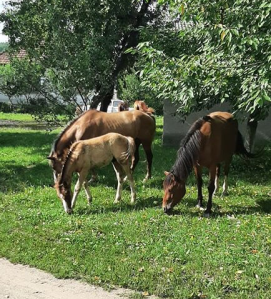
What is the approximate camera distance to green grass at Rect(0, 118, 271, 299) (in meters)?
4.66

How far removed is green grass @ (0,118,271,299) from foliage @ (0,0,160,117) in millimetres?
3776

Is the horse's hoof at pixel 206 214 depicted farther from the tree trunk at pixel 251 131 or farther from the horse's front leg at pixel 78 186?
the tree trunk at pixel 251 131

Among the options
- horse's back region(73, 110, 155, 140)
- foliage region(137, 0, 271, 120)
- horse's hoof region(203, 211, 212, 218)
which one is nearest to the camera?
foliage region(137, 0, 271, 120)

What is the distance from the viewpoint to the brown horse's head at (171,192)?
6918mm

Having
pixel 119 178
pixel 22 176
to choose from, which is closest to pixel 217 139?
pixel 119 178

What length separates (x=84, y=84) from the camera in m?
11.8

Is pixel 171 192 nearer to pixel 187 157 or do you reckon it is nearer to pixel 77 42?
pixel 187 157

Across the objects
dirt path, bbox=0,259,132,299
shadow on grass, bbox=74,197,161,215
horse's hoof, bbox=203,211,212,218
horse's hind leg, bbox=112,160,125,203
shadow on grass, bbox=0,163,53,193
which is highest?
horse's hind leg, bbox=112,160,125,203

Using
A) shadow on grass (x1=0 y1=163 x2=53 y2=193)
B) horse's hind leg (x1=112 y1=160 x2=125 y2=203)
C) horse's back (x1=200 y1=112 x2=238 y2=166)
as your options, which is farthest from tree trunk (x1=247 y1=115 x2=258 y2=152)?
shadow on grass (x1=0 y1=163 x2=53 y2=193)

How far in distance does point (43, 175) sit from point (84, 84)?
3194 millimetres

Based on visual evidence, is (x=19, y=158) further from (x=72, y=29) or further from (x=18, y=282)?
(x=18, y=282)

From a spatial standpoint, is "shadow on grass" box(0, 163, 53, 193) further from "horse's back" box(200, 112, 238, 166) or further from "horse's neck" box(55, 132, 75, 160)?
"horse's back" box(200, 112, 238, 166)

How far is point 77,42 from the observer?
11711mm

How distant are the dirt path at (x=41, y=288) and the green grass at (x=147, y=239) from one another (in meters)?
0.13
